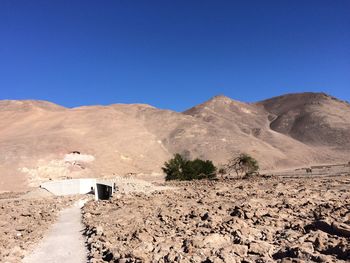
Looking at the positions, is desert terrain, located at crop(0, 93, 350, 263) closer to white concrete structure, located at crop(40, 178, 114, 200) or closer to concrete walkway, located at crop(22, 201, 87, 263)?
concrete walkway, located at crop(22, 201, 87, 263)

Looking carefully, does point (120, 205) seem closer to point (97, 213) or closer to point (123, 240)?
point (97, 213)

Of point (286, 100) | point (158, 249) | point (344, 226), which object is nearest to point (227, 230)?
point (158, 249)

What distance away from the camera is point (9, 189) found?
56.8m

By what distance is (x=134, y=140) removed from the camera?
87.2 m

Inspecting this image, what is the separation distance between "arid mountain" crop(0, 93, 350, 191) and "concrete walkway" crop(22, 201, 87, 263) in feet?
143

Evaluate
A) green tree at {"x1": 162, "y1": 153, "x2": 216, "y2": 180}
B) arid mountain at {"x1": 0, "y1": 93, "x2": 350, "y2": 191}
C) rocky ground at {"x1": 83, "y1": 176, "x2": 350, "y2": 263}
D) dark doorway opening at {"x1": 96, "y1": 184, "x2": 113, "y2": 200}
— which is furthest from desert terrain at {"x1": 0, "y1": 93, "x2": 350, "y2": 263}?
green tree at {"x1": 162, "y1": 153, "x2": 216, "y2": 180}

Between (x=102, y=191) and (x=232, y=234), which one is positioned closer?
(x=232, y=234)

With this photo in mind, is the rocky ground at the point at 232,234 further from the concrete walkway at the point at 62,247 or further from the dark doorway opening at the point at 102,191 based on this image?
the dark doorway opening at the point at 102,191

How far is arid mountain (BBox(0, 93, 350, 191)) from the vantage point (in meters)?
70.1

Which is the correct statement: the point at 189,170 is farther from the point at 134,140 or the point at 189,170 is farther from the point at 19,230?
the point at 134,140

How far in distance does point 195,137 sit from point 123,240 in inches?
3031

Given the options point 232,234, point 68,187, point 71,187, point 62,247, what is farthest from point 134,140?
point 232,234

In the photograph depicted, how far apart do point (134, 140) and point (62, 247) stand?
73.6 m

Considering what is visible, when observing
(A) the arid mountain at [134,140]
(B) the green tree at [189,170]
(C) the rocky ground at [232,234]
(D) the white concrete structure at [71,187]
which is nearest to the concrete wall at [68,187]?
(D) the white concrete structure at [71,187]
